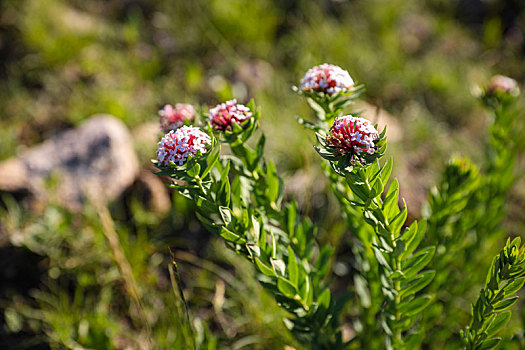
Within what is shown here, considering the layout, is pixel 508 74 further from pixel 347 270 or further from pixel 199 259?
pixel 199 259

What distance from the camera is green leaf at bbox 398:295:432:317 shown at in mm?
1502

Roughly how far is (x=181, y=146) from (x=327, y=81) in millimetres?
597

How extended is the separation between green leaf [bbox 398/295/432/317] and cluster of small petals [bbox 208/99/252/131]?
2.83 ft

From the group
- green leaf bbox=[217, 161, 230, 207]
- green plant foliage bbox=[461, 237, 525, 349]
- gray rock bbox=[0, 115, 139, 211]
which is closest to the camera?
green plant foliage bbox=[461, 237, 525, 349]

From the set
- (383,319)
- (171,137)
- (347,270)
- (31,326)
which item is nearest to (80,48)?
(31,326)

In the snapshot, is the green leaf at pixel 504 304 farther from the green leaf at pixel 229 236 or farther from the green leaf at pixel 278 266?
the green leaf at pixel 229 236

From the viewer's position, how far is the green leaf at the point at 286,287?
4.64ft

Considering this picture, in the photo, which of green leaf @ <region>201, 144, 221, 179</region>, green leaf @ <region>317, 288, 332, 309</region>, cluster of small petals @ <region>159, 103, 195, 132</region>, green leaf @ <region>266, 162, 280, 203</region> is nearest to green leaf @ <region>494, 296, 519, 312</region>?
green leaf @ <region>317, 288, 332, 309</region>

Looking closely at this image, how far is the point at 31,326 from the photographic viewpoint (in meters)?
2.59

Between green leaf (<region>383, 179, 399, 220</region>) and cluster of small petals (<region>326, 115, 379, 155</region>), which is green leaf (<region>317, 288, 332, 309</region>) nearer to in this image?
green leaf (<region>383, 179, 399, 220</region>)

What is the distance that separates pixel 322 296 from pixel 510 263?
64 centimetres

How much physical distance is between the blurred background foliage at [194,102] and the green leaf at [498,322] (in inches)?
16.4

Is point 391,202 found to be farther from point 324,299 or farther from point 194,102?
point 194,102

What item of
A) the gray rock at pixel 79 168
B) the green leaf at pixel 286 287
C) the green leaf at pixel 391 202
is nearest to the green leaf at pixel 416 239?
the green leaf at pixel 391 202
